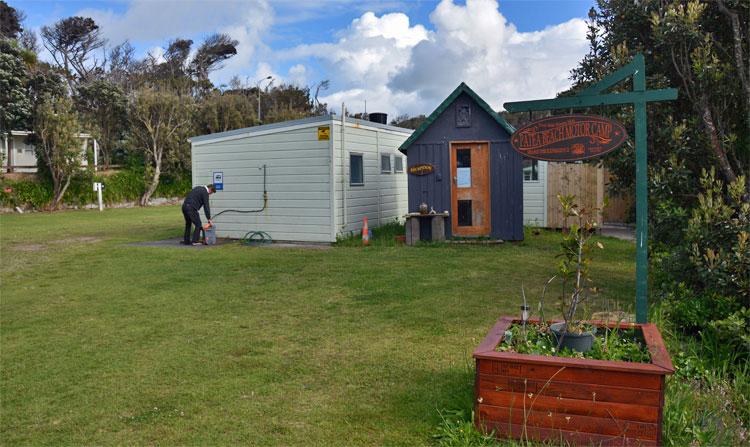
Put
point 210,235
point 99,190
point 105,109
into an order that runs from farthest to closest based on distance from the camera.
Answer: point 105,109 → point 99,190 → point 210,235

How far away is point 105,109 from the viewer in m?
35.3

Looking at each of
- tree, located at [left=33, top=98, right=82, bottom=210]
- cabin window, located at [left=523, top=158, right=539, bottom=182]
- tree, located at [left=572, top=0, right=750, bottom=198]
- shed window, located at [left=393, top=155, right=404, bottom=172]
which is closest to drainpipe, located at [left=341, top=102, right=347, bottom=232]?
shed window, located at [left=393, top=155, right=404, bottom=172]

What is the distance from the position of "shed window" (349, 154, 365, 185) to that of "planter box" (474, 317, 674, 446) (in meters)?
10.5

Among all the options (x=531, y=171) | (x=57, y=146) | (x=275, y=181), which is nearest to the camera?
(x=275, y=181)

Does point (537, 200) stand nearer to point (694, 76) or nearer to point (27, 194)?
point (694, 76)

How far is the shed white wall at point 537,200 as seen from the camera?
15750mm

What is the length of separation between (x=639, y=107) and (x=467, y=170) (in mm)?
8815

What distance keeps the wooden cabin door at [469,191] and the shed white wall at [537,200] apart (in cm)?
331

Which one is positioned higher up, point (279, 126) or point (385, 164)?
point (279, 126)

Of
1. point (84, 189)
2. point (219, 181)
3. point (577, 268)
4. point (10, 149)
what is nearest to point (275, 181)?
point (219, 181)

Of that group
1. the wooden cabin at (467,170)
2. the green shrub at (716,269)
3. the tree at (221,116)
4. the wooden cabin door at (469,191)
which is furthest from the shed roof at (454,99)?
the tree at (221,116)

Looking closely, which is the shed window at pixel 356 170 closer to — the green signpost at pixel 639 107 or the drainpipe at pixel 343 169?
the drainpipe at pixel 343 169

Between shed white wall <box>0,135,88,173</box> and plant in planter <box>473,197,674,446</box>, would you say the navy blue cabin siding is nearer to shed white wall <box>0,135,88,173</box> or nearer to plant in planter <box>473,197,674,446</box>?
plant in planter <box>473,197,674,446</box>

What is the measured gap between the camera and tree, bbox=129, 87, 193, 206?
3073 cm
